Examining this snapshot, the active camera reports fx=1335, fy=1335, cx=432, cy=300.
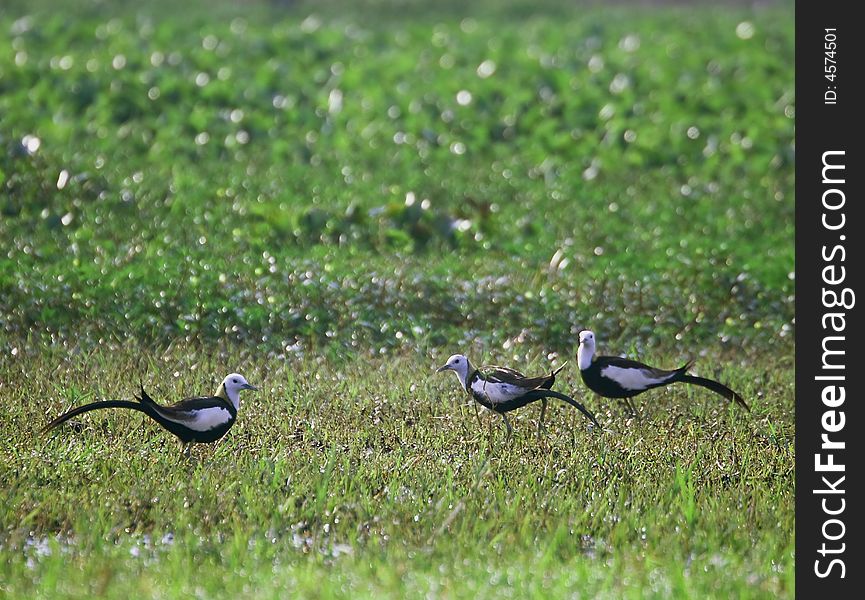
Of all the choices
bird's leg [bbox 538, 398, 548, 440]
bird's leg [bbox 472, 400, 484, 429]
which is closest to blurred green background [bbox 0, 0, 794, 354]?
bird's leg [bbox 472, 400, 484, 429]

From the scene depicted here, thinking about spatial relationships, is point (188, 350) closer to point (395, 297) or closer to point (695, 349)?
point (395, 297)

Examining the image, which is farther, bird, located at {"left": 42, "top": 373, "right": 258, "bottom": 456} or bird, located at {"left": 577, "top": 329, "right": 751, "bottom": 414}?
bird, located at {"left": 577, "top": 329, "right": 751, "bottom": 414}

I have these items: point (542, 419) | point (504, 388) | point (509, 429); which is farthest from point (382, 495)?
point (542, 419)

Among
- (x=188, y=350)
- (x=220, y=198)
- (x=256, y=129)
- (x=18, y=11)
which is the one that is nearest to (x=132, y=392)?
(x=188, y=350)

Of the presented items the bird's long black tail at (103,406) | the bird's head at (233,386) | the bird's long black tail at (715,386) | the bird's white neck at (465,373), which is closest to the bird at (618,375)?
the bird's long black tail at (715,386)

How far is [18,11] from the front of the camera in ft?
58.3

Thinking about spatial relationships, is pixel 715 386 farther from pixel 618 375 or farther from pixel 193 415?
pixel 193 415

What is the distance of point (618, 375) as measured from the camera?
6785mm

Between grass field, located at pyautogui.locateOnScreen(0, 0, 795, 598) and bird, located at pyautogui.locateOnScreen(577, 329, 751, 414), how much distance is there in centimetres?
26

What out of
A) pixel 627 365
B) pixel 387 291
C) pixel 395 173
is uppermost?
pixel 395 173

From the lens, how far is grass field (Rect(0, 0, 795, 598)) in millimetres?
5539

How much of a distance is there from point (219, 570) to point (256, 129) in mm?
9351

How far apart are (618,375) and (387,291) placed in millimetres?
2601

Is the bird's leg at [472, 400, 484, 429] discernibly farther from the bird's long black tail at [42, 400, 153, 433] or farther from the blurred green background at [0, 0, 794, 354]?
the bird's long black tail at [42, 400, 153, 433]
